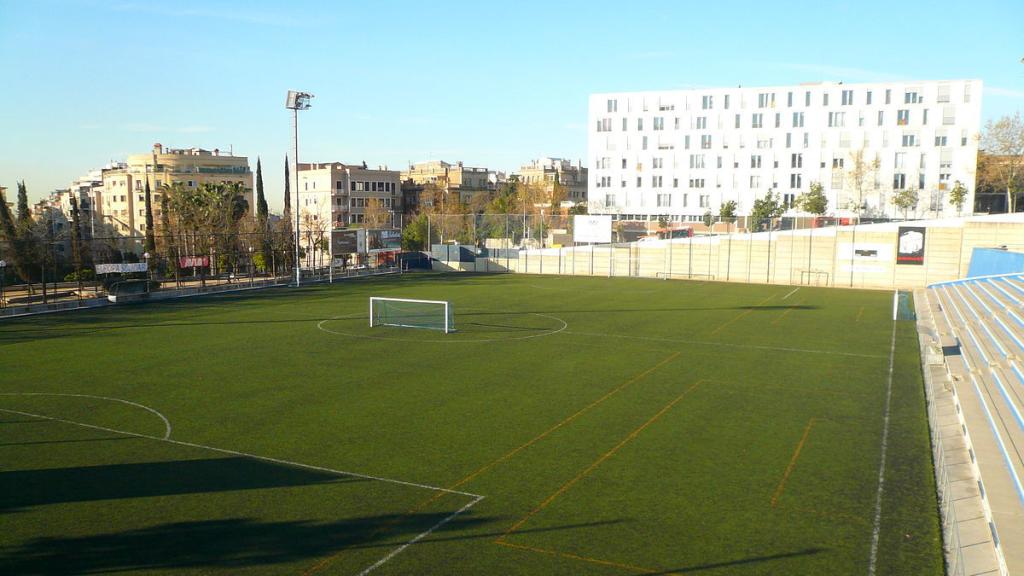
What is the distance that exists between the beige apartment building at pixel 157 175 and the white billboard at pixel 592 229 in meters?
65.3

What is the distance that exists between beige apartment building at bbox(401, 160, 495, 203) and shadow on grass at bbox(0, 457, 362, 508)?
10691cm

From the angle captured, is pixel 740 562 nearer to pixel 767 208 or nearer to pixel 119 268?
pixel 119 268

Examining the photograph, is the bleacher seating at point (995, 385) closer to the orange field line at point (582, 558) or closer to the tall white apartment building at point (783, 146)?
the orange field line at point (582, 558)

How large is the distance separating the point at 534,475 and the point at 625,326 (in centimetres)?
1848

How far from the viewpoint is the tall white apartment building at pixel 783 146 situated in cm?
7688

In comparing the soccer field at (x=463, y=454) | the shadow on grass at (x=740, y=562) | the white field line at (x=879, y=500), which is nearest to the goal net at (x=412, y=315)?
the soccer field at (x=463, y=454)

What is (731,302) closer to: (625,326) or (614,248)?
(625,326)

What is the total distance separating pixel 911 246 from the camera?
4856cm

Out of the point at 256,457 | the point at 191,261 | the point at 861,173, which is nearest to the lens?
the point at 256,457

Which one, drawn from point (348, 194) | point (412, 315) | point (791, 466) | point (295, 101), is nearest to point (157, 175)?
point (348, 194)

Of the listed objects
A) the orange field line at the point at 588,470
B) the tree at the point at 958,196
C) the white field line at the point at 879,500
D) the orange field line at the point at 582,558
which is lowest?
the white field line at the point at 879,500

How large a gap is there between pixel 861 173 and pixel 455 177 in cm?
7722

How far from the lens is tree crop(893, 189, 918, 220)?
75.2 m

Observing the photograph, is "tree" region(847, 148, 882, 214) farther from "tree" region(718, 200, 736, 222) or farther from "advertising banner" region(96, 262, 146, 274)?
"advertising banner" region(96, 262, 146, 274)
